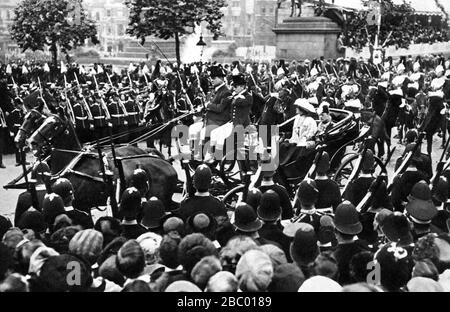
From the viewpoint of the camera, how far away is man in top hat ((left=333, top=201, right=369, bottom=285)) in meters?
5.36

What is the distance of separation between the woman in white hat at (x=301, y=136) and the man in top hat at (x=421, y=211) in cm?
347

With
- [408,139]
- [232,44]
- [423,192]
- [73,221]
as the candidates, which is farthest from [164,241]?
[232,44]

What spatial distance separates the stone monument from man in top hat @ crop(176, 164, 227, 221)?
27.2 metres

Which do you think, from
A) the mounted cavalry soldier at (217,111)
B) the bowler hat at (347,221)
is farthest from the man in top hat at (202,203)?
the mounted cavalry soldier at (217,111)

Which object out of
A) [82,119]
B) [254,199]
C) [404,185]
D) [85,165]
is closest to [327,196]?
[404,185]

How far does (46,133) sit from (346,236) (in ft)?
15.4

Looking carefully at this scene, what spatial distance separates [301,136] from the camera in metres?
9.91

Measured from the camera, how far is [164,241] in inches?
202

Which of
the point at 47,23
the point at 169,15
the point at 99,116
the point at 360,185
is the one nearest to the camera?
the point at 360,185

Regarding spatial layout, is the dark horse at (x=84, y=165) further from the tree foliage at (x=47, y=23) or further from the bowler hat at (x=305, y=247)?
the tree foliage at (x=47, y=23)

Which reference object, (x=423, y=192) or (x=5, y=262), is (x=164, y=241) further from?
(x=423, y=192)

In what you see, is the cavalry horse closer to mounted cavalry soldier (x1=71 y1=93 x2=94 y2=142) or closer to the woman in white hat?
the woman in white hat

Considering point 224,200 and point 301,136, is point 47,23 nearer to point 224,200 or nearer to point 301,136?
point 301,136

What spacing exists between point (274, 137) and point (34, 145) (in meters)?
4.20
